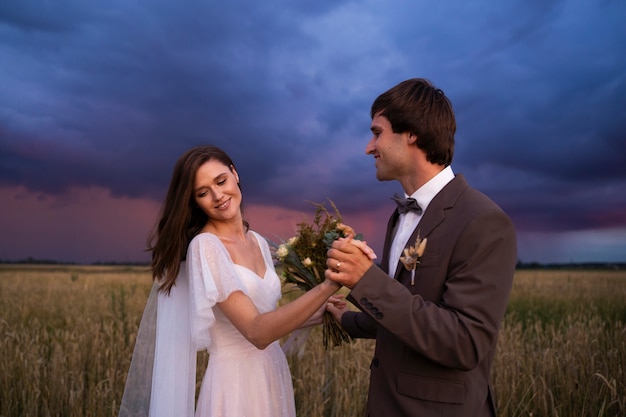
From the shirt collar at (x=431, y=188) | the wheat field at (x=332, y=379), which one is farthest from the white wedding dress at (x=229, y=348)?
the wheat field at (x=332, y=379)

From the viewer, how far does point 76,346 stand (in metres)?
7.04

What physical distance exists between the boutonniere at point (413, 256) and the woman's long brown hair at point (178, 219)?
152 centimetres

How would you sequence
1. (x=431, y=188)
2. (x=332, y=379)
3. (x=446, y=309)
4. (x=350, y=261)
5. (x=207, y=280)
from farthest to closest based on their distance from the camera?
(x=332, y=379)
(x=207, y=280)
(x=431, y=188)
(x=350, y=261)
(x=446, y=309)

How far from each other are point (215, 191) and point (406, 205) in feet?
4.04

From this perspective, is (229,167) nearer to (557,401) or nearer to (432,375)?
(432,375)

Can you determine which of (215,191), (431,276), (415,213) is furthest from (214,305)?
(431,276)

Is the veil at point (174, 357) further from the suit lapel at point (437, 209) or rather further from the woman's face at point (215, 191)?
the suit lapel at point (437, 209)

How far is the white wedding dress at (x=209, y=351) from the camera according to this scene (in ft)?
10.7

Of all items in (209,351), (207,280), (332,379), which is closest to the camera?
(207,280)

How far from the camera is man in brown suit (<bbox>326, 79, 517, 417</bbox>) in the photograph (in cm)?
237

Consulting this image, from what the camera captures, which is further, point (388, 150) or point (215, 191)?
point (215, 191)

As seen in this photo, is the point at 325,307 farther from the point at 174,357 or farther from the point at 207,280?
the point at 174,357

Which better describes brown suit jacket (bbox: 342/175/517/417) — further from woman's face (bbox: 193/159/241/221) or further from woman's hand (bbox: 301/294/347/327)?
woman's face (bbox: 193/159/241/221)

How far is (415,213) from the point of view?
9.56 ft
